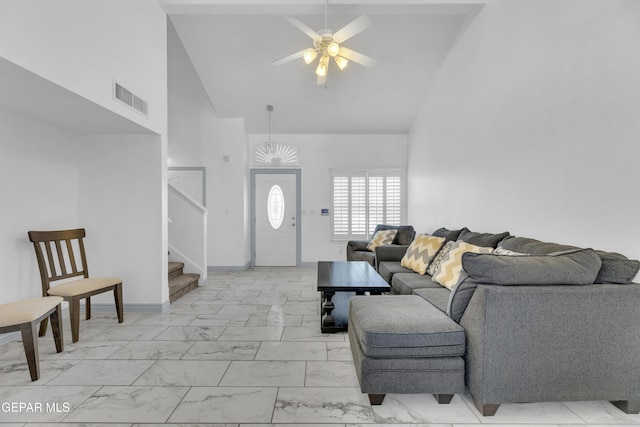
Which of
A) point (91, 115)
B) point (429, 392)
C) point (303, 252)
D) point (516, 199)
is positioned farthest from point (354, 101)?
point (429, 392)

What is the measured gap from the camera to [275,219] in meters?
7.18

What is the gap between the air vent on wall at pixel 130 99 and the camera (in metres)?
3.03

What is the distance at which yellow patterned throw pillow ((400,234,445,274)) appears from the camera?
385cm

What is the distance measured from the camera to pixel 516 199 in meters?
3.16

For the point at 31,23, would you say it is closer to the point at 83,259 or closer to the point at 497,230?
the point at 83,259

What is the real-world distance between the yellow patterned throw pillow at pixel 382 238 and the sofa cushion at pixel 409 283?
6.22 feet

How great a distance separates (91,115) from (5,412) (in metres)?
2.34

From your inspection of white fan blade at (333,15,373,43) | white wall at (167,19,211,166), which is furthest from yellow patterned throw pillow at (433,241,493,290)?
white wall at (167,19,211,166)

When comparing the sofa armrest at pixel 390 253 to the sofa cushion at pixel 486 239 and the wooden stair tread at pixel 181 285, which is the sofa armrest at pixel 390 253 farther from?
the wooden stair tread at pixel 181 285

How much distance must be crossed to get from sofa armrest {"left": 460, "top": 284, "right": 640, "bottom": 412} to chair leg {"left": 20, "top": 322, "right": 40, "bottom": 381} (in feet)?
9.06

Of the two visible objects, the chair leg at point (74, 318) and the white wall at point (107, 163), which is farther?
the chair leg at point (74, 318)

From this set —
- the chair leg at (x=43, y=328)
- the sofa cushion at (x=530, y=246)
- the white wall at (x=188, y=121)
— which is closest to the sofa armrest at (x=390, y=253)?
the sofa cushion at (x=530, y=246)

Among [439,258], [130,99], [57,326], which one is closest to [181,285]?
[57,326]

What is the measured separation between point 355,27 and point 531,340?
9.58ft
